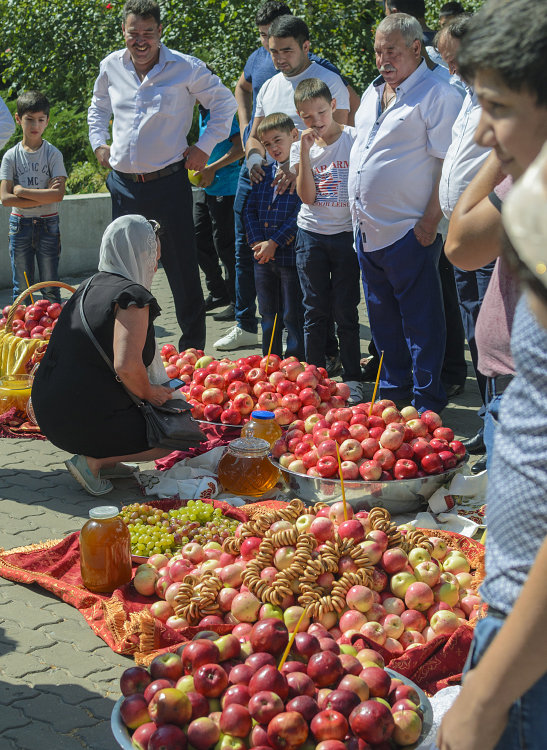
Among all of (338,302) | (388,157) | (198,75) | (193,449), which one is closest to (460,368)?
(338,302)

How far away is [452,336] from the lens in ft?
19.4

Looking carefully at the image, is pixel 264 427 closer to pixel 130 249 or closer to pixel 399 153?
pixel 130 249

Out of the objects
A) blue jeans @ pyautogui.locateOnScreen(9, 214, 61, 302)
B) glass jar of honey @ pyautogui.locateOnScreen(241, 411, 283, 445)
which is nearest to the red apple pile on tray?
glass jar of honey @ pyautogui.locateOnScreen(241, 411, 283, 445)

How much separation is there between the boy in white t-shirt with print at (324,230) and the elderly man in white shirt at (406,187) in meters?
0.34

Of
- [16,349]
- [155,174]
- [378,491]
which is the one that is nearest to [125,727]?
[378,491]

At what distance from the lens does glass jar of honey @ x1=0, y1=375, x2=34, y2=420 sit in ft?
18.0

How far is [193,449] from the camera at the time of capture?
4.86 meters

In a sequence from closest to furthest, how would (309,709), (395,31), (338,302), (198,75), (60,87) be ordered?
(309,709)
(395,31)
(338,302)
(198,75)
(60,87)

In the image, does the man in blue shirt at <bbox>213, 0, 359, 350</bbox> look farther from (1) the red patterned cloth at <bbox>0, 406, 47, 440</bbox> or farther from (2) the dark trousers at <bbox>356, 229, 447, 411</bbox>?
(1) the red patterned cloth at <bbox>0, 406, 47, 440</bbox>

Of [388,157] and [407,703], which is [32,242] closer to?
[388,157]

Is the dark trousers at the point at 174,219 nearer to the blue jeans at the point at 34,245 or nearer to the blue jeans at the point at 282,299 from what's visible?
the blue jeans at the point at 282,299

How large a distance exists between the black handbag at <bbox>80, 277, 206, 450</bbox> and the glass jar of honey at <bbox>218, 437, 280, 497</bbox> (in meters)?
0.25

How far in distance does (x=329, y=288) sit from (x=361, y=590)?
3.12 metres

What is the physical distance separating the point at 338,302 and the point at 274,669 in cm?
380
